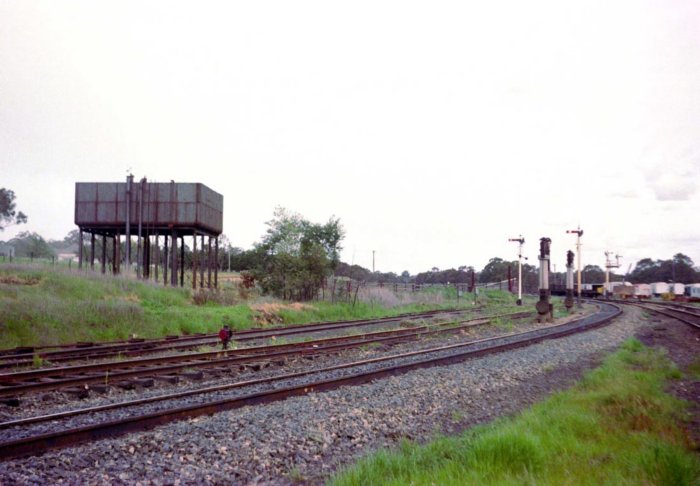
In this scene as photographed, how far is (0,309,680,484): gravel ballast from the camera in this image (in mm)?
5824

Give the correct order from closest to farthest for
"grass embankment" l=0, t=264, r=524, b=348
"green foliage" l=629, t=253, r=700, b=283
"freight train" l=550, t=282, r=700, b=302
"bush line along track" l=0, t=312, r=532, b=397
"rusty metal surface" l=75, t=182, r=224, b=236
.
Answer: "bush line along track" l=0, t=312, r=532, b=397 < "grass embankment" l=0, t=264, r=524, b=348 < "rusty metal surface" l=75, t=182, r=224, b=236 < "freight train" l=550, t=282, r=700, b=302 < "green foliage" l=629, t=253, r=700, b=283

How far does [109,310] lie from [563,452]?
16.5m

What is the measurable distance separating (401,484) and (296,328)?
54.2 feet

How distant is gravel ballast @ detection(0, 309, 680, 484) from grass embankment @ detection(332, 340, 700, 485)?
2.29 ft

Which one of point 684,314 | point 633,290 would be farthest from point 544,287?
point 633,290

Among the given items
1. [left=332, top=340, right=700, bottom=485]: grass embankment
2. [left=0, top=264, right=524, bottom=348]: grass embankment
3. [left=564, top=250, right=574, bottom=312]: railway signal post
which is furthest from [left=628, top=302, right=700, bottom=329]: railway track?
[left=332, top=340, right=700, bottom=485]: grass embankment

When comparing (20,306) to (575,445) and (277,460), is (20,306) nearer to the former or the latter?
(277,460)

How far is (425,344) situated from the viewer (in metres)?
17.9

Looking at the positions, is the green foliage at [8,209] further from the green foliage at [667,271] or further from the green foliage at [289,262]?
Answer: the green foliage at [667,271]

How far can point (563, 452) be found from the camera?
21.3 ft

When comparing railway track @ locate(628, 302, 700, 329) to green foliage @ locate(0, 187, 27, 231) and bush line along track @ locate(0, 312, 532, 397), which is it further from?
green foliage @ locate(0, 187, 27, 231)

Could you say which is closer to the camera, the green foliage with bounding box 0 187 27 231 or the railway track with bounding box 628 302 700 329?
the railway track with bounding box 628 302 700 329

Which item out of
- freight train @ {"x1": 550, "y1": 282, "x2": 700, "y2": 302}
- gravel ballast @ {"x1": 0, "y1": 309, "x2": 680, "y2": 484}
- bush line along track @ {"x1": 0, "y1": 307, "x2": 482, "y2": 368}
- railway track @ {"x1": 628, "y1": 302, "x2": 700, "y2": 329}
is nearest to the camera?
gravel ballast @ {"x1": 0, "y1": 309, "x2": 680, "y2": 484}

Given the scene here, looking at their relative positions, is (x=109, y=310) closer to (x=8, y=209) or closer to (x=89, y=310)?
(x=89, y=310)
